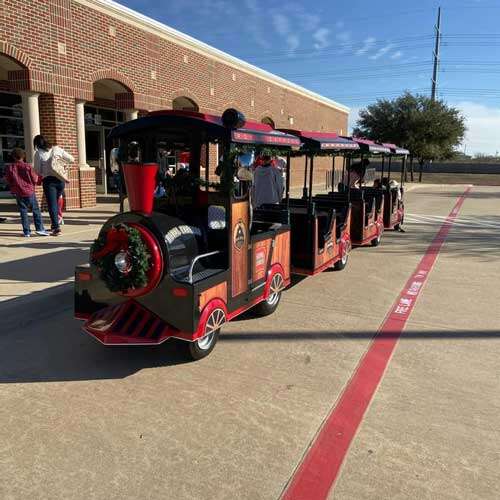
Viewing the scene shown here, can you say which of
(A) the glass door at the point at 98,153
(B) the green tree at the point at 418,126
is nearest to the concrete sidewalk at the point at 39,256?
(A) the glass door at the point at 98,153

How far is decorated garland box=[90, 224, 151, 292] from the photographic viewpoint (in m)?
3.69

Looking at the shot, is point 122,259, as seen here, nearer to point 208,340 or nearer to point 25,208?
point 208,340

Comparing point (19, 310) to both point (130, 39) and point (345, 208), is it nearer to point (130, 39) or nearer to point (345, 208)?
point (345, 208)

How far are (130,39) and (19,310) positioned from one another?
10324 mm

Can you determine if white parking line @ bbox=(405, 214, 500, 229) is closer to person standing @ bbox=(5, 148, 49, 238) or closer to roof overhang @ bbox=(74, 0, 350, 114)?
roof overhang @ bbox=(74, 0, 350, 114)

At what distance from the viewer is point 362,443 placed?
9.49 ft

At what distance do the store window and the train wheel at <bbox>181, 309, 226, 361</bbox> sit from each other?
1281 cm

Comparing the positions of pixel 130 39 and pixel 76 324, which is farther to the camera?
pixel 130 39

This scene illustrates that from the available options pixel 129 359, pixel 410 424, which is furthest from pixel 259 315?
pixel 410 424

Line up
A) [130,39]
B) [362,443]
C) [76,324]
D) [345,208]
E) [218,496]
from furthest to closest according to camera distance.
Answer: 1. [130,39]
2. [345,208]
3. [76,324]
4. [362,443]
5. [218,496]

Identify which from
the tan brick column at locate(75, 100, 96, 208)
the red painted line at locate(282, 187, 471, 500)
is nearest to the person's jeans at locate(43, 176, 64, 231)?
the tan brick column at locate(75, 100, 96, 208)

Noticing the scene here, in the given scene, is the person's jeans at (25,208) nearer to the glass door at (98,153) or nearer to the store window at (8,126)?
the store window at (8,126)

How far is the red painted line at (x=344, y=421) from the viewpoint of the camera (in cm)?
252

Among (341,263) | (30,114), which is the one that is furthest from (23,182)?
(341,263)
